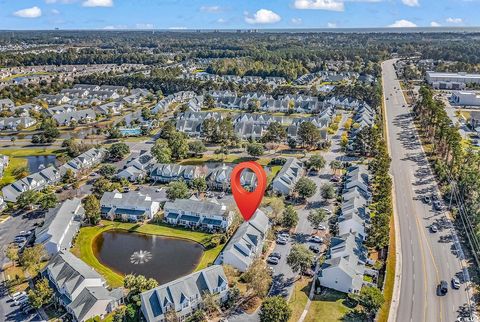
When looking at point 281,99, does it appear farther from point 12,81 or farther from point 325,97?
point 12,81

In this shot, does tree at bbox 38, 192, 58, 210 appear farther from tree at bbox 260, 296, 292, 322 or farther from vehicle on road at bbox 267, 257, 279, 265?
tree at bbox 260, 296, 292, 322

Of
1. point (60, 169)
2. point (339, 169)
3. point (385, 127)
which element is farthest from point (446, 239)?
point (60, 169)

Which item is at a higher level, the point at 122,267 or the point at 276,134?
the point at 276,134

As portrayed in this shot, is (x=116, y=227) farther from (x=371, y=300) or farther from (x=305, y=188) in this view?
(x=371, y=300)

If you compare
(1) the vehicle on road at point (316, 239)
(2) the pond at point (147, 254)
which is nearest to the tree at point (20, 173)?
(2) the pond at point (147, 254)

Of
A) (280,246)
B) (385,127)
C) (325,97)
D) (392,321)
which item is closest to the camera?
(392,321)
